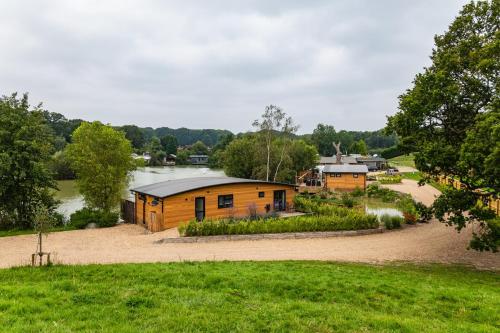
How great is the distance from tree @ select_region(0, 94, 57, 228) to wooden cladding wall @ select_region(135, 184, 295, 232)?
5.06 metres

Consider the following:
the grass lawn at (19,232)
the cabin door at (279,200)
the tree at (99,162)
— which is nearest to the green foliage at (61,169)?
the tree at (99,162)

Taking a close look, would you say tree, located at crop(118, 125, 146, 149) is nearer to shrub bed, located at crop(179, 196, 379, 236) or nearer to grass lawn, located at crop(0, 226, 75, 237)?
grass lawn, located at crop(0, 226, 75, 237)

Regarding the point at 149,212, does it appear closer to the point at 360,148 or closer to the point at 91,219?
the point at 91,219

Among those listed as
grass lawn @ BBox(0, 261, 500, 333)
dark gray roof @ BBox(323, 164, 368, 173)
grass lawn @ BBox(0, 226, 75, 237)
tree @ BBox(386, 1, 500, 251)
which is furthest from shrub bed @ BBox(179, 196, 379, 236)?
dark gray roof @ BBox(323, 164, 368, 173)

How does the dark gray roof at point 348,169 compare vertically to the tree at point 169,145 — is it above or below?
below

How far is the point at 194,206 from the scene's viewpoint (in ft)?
61.5

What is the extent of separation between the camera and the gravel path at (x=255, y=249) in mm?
11867

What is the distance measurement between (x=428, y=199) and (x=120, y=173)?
2449cm

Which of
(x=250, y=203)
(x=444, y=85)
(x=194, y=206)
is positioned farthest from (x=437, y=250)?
(x=194, y=206)

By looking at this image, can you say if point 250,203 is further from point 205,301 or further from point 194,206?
point 205,301

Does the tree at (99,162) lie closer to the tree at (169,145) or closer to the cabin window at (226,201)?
the cabin window at (226,201)

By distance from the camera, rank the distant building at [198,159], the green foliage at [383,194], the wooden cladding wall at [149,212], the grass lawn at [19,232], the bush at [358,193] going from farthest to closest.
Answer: the distant building at [198,159] < the bush at [358,193] < the green foliage at [383,194] < the wooden cladding wall at [149,212] < the grass lawn at [19,232]

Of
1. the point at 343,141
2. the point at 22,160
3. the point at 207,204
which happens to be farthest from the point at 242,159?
the point at 343,141

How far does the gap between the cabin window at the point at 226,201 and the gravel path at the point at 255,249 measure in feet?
12.8
